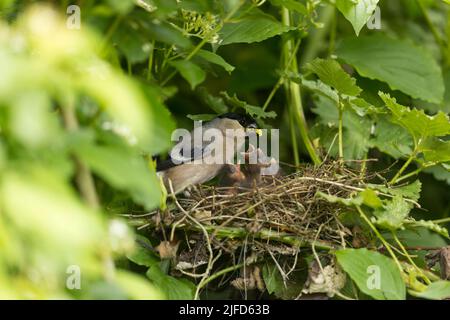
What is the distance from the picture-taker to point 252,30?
412cm

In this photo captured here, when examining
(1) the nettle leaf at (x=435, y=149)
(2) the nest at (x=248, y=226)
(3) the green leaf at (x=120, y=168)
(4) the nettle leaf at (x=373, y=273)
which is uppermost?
(1) the nettle leaf at (x=435, y=149)

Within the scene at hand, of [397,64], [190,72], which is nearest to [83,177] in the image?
[190,72]

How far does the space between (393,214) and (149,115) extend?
1613 mm

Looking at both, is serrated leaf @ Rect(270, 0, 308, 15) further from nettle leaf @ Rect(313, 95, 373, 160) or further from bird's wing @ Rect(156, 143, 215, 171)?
bird's wing @ Rect(156, 143, 215, 171)

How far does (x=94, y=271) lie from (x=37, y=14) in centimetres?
60

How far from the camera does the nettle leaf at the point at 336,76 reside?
392 centimetres

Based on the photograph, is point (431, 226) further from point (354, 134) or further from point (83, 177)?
point (83, 177)

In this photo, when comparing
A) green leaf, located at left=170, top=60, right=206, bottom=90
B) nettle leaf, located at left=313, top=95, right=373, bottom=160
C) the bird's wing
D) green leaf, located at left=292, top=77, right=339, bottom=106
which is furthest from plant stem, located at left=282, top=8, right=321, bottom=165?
green leaf, located at left=170, top=60, right=206, bottom=90

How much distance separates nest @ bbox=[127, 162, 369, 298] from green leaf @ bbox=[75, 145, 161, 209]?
4.71 feet

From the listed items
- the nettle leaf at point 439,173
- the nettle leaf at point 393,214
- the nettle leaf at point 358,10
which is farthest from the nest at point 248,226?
the nettle leaf at point 439,173

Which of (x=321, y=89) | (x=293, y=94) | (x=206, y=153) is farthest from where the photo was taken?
(x=293, y=94)

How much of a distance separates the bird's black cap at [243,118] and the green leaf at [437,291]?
5.80 feet

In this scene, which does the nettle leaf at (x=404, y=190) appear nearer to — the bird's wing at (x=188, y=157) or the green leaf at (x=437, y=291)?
the green leaf at (x=437, y=291)
